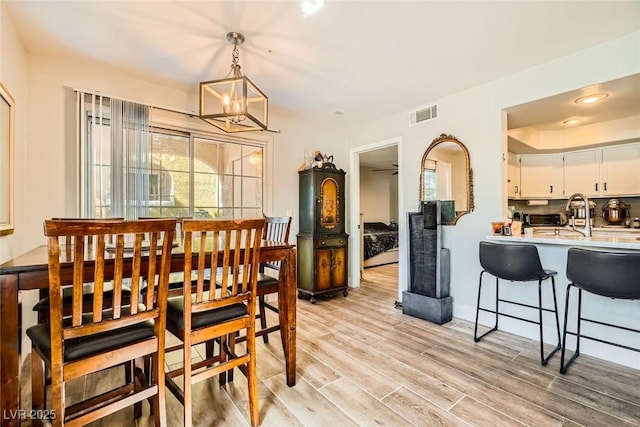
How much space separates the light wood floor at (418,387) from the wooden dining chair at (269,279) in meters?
0.25

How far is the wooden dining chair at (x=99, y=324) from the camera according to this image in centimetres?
112

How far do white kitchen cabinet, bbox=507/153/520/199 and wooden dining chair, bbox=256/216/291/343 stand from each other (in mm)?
3547

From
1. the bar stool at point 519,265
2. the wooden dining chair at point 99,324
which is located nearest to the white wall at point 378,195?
the bar stool at point 519,265

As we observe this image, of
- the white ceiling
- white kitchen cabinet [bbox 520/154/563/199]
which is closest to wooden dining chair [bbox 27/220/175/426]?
the white ceiling

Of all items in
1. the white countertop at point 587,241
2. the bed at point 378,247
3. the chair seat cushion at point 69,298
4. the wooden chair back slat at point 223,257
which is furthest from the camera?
the bed at point 378,247

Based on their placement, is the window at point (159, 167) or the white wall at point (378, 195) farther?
the white wall at point (378, 195)

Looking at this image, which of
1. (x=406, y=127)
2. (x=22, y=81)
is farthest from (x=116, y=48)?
(x=406, y=127)

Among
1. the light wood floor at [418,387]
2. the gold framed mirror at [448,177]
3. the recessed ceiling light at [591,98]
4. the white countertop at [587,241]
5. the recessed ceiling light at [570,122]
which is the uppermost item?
the recessed ceiling light at [570,122]

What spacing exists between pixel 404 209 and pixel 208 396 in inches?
117

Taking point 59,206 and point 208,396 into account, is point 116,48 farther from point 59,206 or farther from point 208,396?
point 208,396

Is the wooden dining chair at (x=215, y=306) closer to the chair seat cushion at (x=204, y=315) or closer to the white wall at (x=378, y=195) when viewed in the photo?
the chair seat cushion at (x=204, y=315)

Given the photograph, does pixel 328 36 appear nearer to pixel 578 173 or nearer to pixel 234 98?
pixel 234 98

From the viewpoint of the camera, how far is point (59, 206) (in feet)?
8.52

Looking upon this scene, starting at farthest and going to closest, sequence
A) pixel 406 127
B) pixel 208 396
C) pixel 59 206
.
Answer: pixel 406 127, pixel 59 206, pixel 208 396
